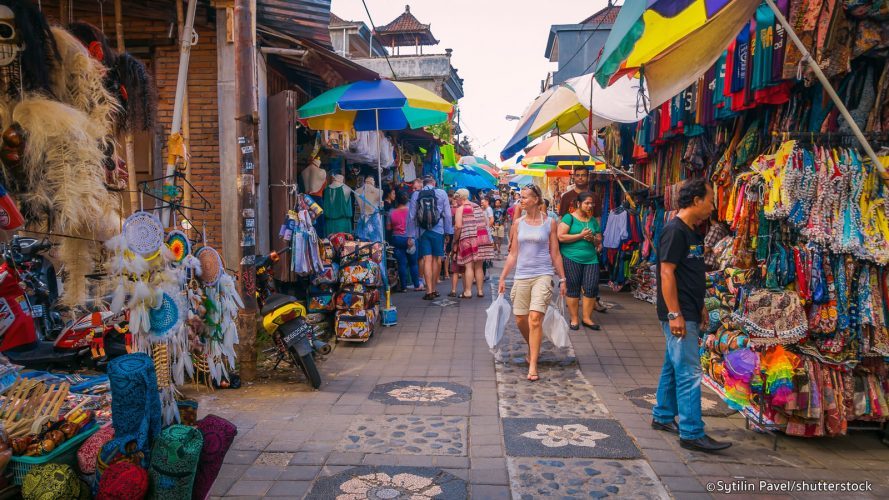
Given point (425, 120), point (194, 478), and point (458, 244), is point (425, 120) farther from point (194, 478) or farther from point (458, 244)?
point (194, 478)

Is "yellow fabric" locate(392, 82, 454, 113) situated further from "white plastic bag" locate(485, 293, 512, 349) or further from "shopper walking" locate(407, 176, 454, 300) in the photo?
"white plastic bag" locate(485, 293, 512, 349)

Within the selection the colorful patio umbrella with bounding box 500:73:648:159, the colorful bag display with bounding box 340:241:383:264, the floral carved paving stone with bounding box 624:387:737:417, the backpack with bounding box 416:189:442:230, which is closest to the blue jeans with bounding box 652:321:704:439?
the floral carved paving stone with bounding box 624:387:737:417

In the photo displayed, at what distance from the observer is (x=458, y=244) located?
1145 centimetres

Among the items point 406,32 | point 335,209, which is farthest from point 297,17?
point 406,32

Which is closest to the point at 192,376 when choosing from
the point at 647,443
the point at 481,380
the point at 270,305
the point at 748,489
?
the point at 270,305

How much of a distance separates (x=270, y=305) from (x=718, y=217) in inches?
193

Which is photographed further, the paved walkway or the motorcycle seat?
the motorcycle seat

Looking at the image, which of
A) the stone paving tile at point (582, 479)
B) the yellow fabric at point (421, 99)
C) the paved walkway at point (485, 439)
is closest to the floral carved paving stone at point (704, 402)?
the paved walkway at point (485, 439)

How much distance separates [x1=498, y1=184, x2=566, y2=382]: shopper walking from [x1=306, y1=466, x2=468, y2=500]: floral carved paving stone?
8.71ft

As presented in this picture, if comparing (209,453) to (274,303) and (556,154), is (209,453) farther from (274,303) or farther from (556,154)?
(556,154)

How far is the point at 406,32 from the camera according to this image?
33.2 m

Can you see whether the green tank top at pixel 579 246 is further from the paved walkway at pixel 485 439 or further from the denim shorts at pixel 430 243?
the denim shorts at pixel 430 243

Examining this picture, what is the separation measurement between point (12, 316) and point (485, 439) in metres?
4.21

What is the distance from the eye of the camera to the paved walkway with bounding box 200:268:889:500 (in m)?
4.16
